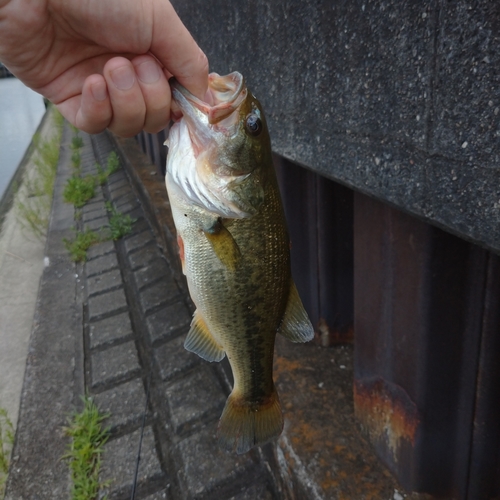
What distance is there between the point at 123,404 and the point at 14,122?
2214 centimetres

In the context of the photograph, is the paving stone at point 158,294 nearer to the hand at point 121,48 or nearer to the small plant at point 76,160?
the hand at point 121,48

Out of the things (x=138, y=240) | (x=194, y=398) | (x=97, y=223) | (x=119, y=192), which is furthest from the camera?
(x=119, y=192)

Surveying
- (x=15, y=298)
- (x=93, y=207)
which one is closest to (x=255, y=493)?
(x=15, y=298)

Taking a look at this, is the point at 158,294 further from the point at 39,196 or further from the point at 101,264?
the point at 39,196

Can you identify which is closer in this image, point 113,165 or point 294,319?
point 294,319

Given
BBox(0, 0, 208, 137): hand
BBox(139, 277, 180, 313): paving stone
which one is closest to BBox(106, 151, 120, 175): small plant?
BBox(139, 277, 180, 313): paving stone

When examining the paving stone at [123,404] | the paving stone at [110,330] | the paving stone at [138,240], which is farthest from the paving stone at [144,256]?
the paving stone at [123,404]

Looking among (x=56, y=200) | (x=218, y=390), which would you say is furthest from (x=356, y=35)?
(x=56, y=200)

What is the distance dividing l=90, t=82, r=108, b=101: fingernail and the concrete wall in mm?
863

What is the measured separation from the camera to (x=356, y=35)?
5.54 feet

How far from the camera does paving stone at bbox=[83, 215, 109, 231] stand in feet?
23.7

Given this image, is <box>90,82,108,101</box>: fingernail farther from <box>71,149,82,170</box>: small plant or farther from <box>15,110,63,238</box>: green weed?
→ <box>71,149,82,170</box>: small plant

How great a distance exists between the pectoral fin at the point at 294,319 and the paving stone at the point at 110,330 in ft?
9.42

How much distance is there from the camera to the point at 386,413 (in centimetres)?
231
